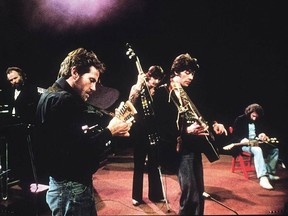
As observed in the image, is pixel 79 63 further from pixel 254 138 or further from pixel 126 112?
pixel 254 138

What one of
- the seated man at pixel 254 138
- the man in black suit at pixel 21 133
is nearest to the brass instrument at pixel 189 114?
the man in black suit at pixel 21 133

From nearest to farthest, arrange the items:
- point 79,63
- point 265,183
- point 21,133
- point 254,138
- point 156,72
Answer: point 79,63 → point 21,133 → point 156,72 → point 265,183 → point 254,138

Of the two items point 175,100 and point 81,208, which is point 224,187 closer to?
point 175,100

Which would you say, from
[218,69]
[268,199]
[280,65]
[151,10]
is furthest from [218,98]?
[268,199]

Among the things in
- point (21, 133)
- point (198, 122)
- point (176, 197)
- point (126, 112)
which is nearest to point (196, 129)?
point (198, 122)

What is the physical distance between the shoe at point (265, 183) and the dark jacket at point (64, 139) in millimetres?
4418

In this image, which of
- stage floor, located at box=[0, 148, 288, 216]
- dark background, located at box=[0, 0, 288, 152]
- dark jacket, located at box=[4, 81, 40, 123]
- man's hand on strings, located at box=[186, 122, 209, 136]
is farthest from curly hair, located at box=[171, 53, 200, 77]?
dark background, located at box=[0, 0, 288, 152]

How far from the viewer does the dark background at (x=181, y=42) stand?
7.71 metres

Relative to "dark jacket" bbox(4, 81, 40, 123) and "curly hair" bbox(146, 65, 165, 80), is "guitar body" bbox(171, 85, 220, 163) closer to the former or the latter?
"curly hair" bbox(146, 65, 165, 80)

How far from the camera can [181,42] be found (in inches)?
328

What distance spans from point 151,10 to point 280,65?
4.18m

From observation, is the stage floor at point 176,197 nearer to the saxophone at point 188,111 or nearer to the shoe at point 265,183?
the shoe at point 265,183

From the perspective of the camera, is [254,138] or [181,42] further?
[181,42]

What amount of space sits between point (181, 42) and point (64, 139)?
7.07 meters
